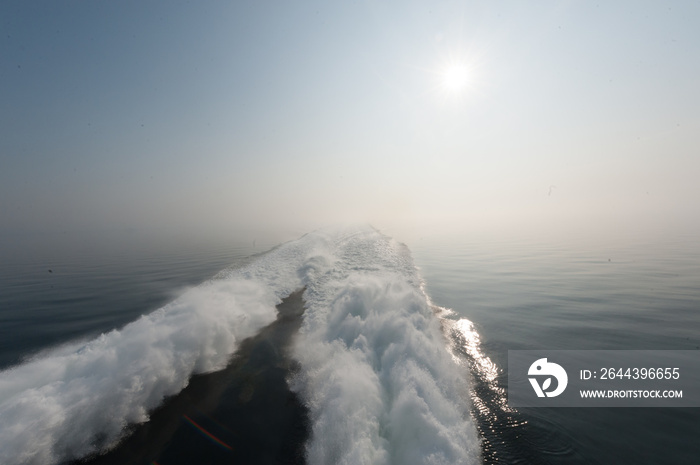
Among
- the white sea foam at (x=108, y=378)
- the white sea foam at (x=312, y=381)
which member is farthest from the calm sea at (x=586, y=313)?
the white sea foam at (x=108, y=378)

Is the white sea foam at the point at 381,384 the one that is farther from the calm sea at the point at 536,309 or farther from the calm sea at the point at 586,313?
the calm sea at the point at 586,313

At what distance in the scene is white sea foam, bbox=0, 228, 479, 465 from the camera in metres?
4.66

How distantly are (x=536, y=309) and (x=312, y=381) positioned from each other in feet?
34.2

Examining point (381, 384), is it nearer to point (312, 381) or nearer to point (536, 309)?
point (312, 381)

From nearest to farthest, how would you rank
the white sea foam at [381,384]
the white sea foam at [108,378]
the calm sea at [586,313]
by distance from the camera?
the white sea foam at [381,384] < the white sea foam at [108,378] < the calm sea at [586,313]

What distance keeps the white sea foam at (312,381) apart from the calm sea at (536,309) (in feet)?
4.61

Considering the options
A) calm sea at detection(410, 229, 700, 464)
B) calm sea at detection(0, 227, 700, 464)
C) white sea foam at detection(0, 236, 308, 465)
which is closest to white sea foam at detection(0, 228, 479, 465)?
white sea foam at detection(0, 236, 308, 465)

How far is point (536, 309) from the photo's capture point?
37.3 feet

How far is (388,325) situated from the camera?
8.35m

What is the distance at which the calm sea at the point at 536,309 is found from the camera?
5074mm

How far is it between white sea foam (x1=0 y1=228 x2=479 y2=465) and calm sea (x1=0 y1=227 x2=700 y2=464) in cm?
140

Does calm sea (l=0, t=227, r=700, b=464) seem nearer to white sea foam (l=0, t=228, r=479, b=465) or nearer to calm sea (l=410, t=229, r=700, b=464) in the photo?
calm sea (l=410, t=229, r=700, b=464)

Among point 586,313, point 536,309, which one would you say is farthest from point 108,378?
point 586,313

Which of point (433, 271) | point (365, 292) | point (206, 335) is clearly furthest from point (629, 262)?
point (206, 335)
